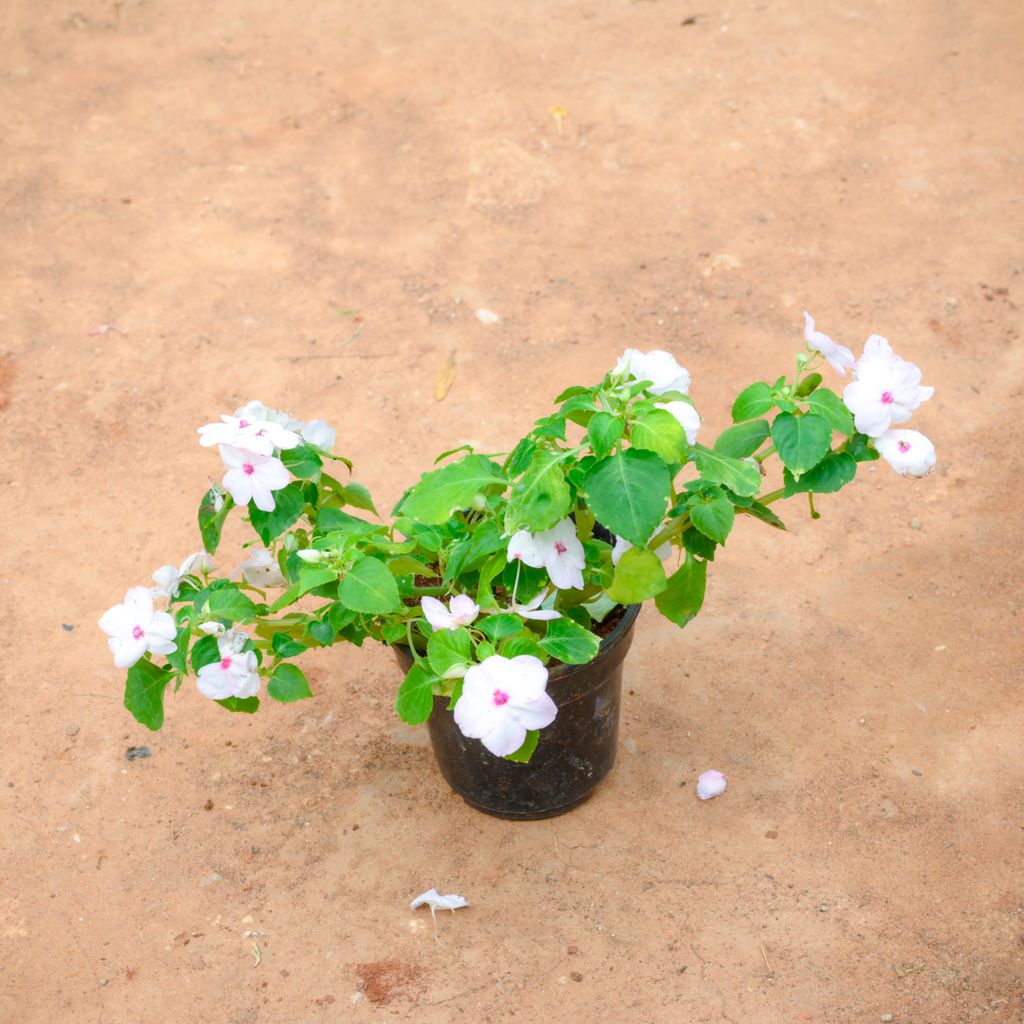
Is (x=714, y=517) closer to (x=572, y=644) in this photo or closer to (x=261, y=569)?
(x=572, y=644)

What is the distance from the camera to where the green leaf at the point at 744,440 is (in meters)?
1.83

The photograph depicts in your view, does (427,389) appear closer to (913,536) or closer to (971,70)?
(913,536)

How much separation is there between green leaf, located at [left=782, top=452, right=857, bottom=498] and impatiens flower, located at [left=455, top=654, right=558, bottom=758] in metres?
0.45

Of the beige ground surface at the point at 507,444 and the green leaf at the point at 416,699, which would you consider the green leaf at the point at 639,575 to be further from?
the beige ground surface at the point at 507,444

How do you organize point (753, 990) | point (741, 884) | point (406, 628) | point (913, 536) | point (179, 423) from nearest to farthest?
1. point (406, 628)
2. point (753, 990)
3. point (741, 884)
4. point (913, 536)
5. point (179, 423)

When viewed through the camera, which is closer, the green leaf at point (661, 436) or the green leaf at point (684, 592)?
the green leaf at point (661, 436)

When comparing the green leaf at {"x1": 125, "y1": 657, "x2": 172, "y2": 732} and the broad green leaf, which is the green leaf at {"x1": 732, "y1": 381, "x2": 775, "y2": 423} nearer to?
the broad green leaf

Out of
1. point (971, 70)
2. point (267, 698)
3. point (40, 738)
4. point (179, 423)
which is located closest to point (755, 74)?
point (971, 70)

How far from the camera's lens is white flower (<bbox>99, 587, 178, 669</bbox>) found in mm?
1818

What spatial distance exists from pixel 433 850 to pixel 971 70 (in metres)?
3.38

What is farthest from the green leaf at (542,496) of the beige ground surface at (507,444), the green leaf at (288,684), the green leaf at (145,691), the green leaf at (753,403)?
the beige ground surface at (507,444)

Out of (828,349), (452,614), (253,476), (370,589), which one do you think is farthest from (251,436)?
(828,349)

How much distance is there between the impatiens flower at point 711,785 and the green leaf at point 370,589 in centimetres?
94

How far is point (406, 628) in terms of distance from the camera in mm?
1959
